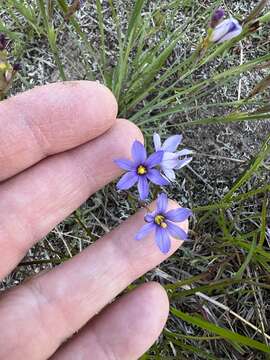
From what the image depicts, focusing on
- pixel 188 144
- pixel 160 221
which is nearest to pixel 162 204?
pixel 160 221

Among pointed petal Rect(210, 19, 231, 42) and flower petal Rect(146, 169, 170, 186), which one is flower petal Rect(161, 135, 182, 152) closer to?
flower petal Rect(146, 169, 170, 186)

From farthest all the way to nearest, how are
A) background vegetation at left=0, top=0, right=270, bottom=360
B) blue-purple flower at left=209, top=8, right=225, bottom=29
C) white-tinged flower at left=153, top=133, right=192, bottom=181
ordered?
1. background vegetation at left=0, top=0, right=270, bottom=360
2. white-tinged flower at left=153, top=133, right=192, bottom=181
3. blue-purple flower at left=209, top=8, right=225, bottom=29

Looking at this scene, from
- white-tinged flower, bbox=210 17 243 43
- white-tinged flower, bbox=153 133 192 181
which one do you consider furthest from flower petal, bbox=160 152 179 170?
white-tinged flower, bbox=210 17 243 43

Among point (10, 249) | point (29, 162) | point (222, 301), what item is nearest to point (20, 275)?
point (10, 249)

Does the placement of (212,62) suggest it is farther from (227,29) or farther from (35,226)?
(35,226)

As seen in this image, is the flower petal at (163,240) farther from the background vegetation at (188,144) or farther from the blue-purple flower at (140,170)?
the background vegetation at (188,144)

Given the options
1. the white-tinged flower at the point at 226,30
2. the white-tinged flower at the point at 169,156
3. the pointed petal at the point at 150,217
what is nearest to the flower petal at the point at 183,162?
the white-tinged flower at the point at 169,156
